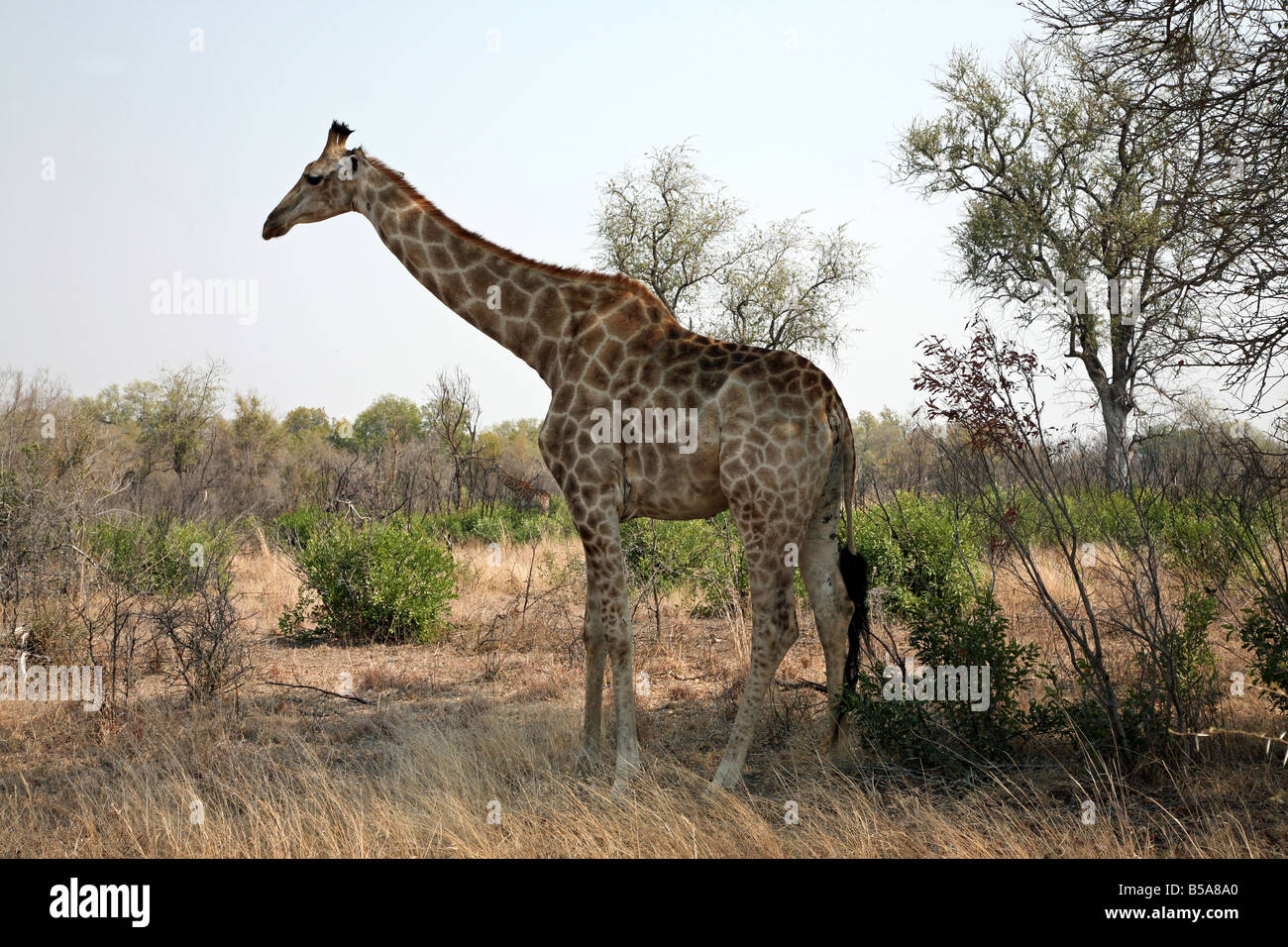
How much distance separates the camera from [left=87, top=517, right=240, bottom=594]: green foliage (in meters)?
9.77

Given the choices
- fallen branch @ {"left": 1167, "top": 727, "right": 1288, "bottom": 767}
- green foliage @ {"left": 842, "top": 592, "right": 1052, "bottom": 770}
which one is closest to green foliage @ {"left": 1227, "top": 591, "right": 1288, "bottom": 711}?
fallen branch @ {"left": 1167, "top": 727, "right": 1288, "bottom": 767}

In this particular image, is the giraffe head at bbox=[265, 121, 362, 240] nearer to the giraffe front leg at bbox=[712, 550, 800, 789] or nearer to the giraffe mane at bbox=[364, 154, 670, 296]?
the giraffe mane at bbox=[364, 154, 670, 296]

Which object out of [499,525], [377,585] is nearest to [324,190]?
[377,585]

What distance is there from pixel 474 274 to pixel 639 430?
1.59 metres

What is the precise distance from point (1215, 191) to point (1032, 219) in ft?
64.7

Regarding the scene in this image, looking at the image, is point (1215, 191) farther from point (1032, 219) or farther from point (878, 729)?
point (1032, 219)

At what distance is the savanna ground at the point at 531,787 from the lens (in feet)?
14.7

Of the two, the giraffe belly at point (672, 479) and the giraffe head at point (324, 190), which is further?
the giraffe head at point (324, 190)

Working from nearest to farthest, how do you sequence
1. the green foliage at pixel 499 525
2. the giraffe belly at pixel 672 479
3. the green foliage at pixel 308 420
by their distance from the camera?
1. the giraffe belly at pixel 672 479
2. the green foliage at pixel 499 525
3. the green foliage at pixel 308 420

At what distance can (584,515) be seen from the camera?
18.4ft

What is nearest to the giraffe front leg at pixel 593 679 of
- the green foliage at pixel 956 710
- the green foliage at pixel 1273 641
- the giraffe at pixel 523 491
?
the green foliage at pixel 956 710

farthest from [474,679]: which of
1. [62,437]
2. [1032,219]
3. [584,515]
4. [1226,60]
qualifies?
[1032,219]

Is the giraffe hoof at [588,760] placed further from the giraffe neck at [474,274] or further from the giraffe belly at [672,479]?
the giraffe neck at [474,274]

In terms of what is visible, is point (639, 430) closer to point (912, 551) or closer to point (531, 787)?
point (531, 787)
